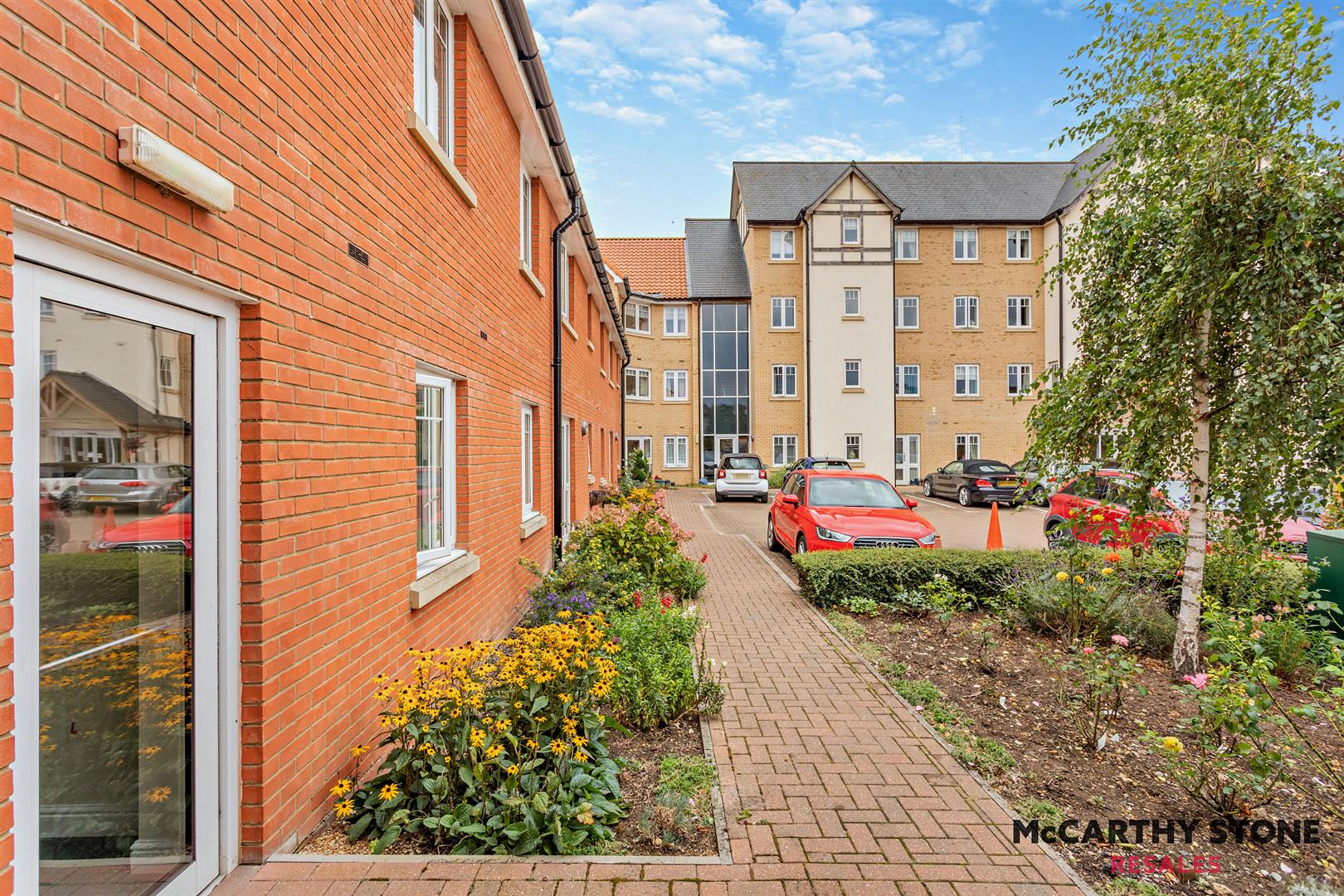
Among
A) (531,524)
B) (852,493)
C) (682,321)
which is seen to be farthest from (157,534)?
(682,321)

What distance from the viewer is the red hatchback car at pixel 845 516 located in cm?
901

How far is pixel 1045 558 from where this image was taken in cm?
733

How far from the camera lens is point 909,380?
2986cm

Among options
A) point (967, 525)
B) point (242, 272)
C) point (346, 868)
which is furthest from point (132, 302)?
point (967, 525)

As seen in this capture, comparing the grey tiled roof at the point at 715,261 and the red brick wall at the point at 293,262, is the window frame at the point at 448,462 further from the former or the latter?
the grey tiled roof at the point at 715,261

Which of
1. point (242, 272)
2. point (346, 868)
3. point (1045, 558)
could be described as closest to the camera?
point (242, 272)

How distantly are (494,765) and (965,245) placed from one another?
105 ft

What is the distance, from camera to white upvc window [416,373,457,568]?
467cm

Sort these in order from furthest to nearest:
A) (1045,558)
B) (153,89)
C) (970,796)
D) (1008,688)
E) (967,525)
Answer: (967,525), (1045,558), (1008,688), (970,796), (153,89)

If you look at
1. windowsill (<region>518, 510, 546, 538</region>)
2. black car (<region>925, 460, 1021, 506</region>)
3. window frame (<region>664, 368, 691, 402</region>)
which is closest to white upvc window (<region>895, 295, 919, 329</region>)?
black car (<region>925, 460, 1021, 506</region>)

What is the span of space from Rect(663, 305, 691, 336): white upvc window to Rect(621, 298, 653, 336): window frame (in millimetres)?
665

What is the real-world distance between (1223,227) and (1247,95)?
36.7 inches

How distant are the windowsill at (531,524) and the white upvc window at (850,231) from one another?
79.3ft

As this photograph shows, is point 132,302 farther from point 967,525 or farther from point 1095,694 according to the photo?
point 967,525
